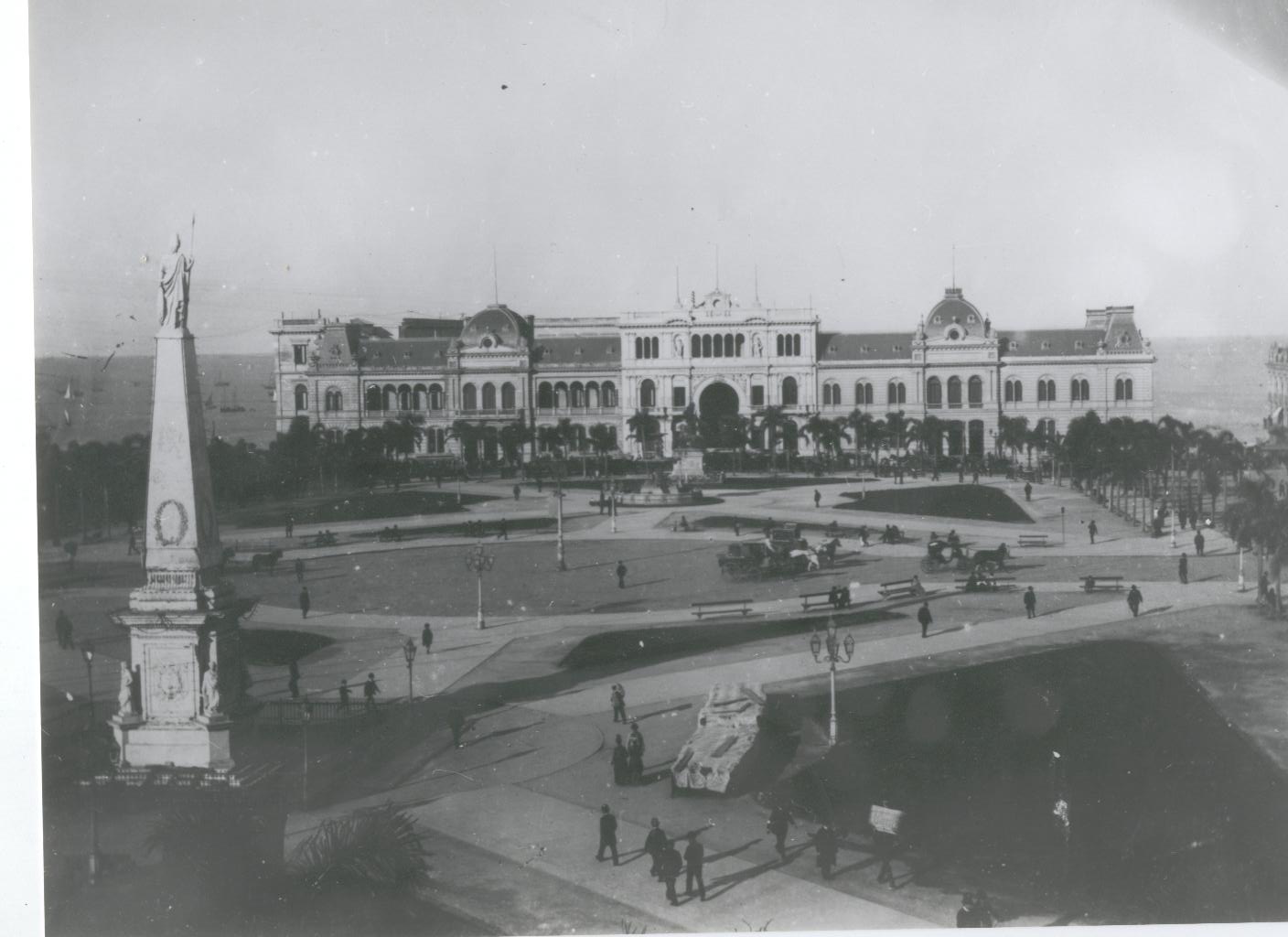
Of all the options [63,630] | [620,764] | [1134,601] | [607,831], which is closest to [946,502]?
[1134,601]

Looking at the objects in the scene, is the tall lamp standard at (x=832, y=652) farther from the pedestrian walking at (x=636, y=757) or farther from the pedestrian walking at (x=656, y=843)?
the pedestrian walking at (x=656, y=843)

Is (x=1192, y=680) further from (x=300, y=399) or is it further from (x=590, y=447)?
(x=300, y=399)

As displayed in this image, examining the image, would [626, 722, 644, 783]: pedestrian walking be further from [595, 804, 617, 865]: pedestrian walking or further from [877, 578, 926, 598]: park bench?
[877, 578, 926, 598]: park bench

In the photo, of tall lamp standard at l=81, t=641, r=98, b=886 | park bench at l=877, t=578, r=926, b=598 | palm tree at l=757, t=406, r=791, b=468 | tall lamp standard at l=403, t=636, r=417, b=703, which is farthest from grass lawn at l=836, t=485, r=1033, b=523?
tall lamp standard at l=81, t=641, r=98, b=886

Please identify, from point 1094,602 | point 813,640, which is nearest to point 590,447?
point 813,640

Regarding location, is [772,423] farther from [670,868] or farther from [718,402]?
[670,868]

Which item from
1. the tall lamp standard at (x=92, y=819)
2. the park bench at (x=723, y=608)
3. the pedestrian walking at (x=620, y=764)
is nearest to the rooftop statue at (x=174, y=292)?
the tall lamp standard at (x=92, y=819)

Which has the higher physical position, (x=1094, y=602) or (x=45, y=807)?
(x=1094, y=602)
